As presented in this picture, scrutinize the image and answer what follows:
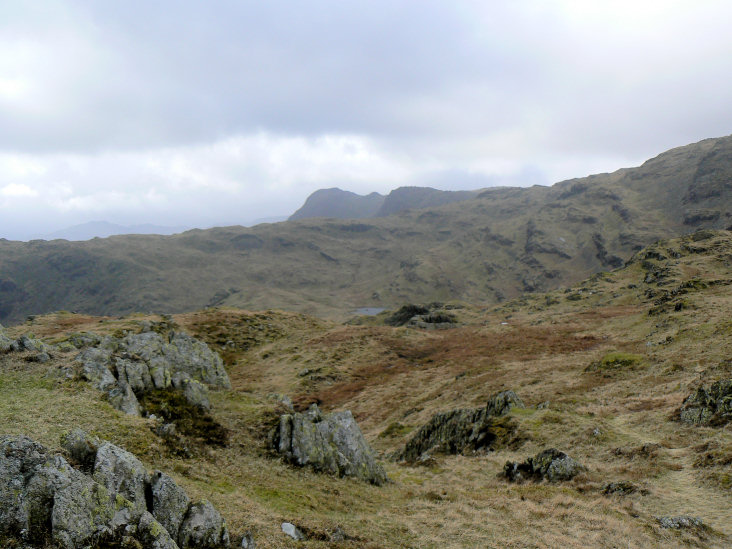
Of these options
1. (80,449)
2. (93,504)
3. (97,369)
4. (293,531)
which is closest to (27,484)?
(93,504)

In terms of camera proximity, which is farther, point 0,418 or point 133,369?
point 133,369

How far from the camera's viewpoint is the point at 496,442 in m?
28.1

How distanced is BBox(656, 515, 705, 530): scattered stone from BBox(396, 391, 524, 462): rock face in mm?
12939

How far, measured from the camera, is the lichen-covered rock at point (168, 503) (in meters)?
11.3

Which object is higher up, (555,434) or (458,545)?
(458,545)

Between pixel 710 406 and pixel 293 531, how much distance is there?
981 inches

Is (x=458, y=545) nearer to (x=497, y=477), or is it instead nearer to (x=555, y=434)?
(x=497, y=477)

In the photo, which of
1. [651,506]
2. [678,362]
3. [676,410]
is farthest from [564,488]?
[678,362]

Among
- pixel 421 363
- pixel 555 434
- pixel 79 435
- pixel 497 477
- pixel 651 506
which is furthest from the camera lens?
pixel 421 363

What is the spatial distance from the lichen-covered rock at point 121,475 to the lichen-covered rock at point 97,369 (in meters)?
10.9

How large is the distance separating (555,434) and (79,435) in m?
27.1

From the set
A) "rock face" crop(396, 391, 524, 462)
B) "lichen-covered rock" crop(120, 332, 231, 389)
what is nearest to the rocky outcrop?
"lichen-covered rock" crop(120, 332, 231, 389)

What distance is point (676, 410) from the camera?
24.7m

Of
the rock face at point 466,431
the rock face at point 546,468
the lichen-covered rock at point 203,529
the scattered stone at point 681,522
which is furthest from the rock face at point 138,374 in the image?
the scattered stone at point 681,522
